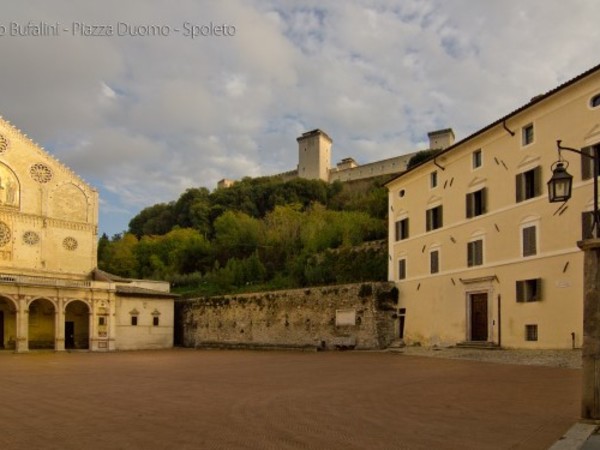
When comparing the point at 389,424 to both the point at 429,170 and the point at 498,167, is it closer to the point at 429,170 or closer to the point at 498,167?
the point at 498,167

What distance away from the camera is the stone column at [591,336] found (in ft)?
29.1

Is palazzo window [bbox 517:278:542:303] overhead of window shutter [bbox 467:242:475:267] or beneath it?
beneath

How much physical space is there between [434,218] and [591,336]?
80.9 feet

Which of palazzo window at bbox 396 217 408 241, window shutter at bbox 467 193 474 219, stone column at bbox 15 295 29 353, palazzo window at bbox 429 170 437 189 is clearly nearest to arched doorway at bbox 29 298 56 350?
stone column at bbox 15 295 29 353

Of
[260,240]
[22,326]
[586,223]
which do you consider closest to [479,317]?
[586,223]

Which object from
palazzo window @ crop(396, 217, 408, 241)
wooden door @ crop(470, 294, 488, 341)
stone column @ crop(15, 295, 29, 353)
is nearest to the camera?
wooden door @ crop(470, 294, 488, 341)

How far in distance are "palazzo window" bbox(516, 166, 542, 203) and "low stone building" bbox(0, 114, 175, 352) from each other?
33032mm

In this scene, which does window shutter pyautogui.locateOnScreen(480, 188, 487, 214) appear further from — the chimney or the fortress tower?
the fortress tower

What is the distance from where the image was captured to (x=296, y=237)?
61.0 meters

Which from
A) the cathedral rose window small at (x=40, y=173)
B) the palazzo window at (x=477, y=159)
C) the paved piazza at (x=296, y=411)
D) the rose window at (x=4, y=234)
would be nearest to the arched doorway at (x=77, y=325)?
the rose window at (x=4, y=234)

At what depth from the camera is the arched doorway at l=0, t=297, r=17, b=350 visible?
44250 mm

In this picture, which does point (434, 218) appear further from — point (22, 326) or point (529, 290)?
point (22, 326)

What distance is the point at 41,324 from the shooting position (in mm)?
47156

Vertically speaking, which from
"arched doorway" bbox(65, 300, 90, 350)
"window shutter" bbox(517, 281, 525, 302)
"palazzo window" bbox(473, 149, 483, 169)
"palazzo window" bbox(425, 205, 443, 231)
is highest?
"palazzo window" bbox(473, 149, 483, 169)
